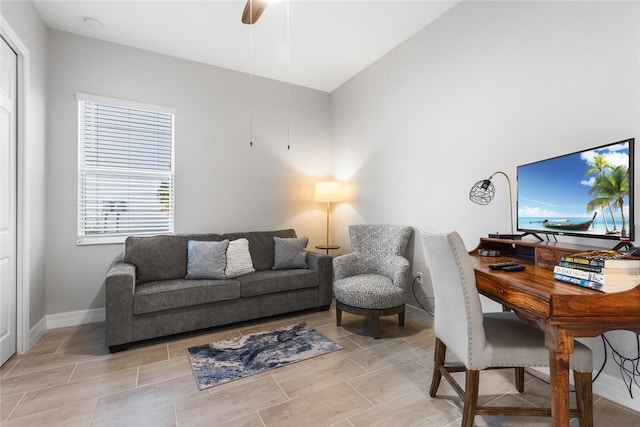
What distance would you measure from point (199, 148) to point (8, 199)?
1762 millimetres

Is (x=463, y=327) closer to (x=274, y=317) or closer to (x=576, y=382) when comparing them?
(x=576, y=382)

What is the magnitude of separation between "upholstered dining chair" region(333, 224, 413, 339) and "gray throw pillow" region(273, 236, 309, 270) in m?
0.45

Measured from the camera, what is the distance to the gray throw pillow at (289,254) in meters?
3.52

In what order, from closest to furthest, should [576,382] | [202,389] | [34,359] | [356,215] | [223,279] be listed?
[576,382] → [202,389] → [34,359] → [223,279] → [356,215]

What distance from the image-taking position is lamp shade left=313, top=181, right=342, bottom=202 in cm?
402

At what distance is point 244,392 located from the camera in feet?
6.38

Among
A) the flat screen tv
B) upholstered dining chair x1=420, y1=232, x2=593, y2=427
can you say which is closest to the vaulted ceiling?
the flat screen tv

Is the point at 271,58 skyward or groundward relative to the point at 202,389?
skyward

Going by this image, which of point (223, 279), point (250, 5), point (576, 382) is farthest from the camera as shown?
point (223, 279)

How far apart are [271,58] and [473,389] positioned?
11.8ft

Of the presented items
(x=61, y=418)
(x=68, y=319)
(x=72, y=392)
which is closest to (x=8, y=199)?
(x=68, y=319)

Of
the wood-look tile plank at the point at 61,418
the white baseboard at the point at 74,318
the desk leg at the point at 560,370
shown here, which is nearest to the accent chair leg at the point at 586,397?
the desk leg at the point at 560,370

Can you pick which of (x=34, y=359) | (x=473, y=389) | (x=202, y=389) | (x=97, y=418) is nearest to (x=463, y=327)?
(x=473, y=389)

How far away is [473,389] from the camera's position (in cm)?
149
